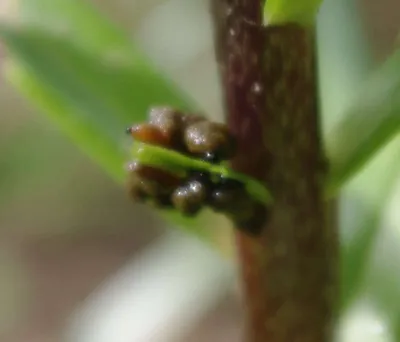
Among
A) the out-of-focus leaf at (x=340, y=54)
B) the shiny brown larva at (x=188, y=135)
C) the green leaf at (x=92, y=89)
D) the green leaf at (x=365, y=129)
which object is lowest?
the shiny brown larva at (x=188, y=135)

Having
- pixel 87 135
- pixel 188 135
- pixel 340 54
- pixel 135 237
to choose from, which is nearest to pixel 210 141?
pixel 188 135

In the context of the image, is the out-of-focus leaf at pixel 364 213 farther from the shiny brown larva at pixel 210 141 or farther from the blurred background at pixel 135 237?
the shiny brown larva at pixel 210 141

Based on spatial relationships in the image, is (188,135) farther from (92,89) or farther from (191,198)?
(92,89)

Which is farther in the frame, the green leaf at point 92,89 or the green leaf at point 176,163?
the green leaf at point 92,89

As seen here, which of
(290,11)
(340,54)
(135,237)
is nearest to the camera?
(290,11)

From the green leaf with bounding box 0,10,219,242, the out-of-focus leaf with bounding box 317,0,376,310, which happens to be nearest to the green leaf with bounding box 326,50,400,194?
the out-of-focus leaf with bounding box 317,0,376,310

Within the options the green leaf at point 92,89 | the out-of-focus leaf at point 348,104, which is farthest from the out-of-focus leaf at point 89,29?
the out-of-focus leaf at point 348,104

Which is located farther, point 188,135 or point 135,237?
point 135,237

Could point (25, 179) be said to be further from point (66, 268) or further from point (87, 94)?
point (87, 94)
